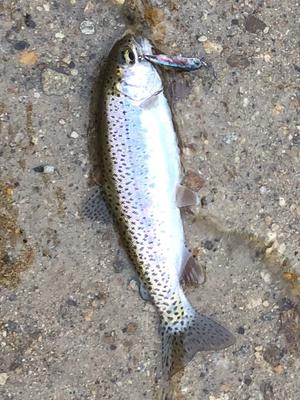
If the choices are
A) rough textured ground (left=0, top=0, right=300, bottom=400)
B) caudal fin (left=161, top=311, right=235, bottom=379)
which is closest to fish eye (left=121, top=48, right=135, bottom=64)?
rough textured ground (left=0, top=0, right=300, bottom=400)

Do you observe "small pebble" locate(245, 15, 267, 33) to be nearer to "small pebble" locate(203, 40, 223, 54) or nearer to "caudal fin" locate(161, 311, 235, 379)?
"small pebble" locate(203, 40, 223, 54)

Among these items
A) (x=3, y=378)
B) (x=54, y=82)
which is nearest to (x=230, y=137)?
(x=54, y=82)

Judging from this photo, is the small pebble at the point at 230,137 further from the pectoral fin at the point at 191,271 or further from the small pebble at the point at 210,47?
the pectoral fin at the point at 191,271

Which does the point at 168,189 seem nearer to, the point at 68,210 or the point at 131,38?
the point at 68,210

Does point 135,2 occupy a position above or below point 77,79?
above

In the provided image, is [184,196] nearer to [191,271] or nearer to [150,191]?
[150,191]

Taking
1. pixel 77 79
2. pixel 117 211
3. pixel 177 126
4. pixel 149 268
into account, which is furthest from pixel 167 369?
pixel 77 79
